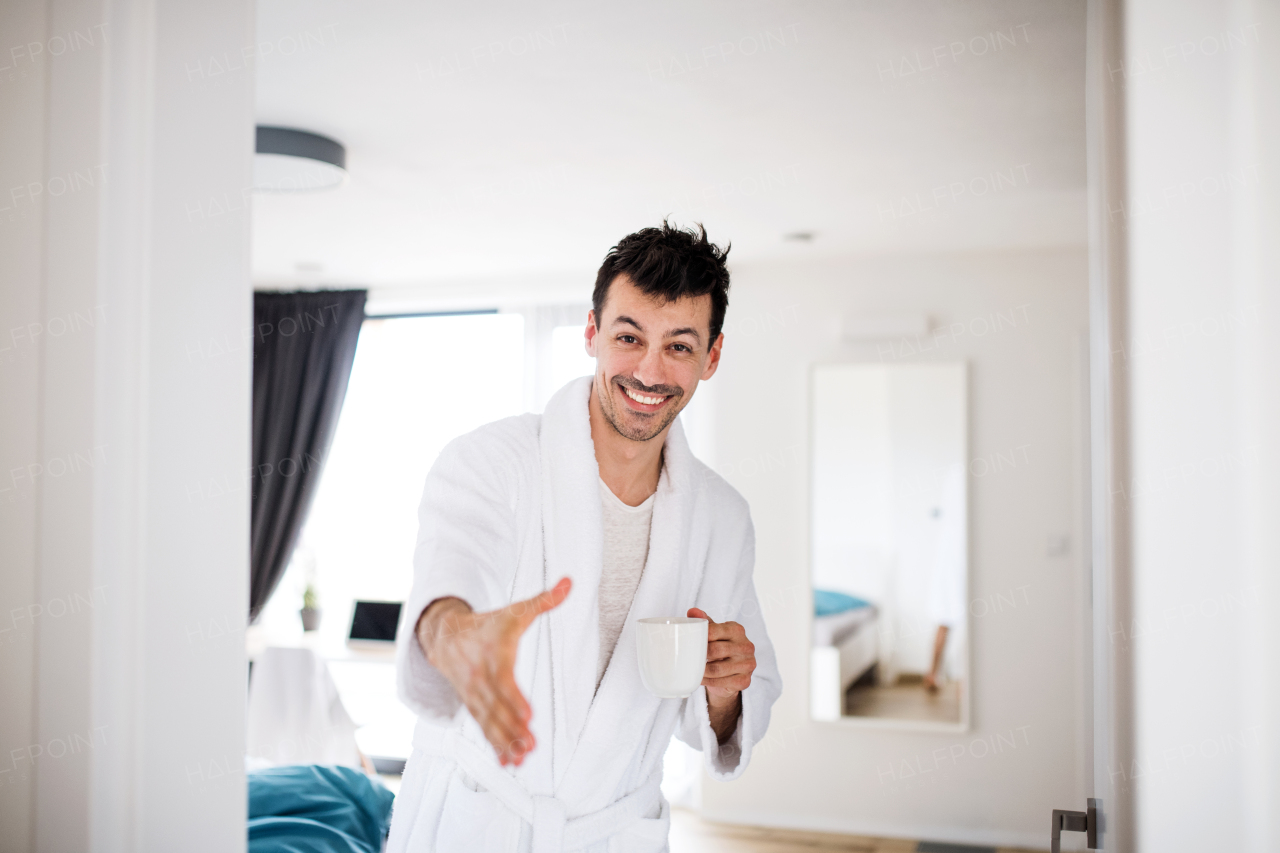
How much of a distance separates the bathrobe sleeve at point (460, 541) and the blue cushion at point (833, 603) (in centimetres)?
286

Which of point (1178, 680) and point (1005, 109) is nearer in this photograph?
point (1178, 680)

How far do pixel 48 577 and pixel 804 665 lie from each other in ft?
12.2

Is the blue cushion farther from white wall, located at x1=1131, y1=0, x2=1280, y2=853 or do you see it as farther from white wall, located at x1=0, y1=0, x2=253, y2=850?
white wall, located at x1=0, y1=0, x2=253, y2=850

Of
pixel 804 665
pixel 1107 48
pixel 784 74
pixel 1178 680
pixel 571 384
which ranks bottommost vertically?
pixel 804 665

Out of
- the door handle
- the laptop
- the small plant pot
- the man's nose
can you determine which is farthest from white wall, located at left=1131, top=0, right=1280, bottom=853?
the small plant pot

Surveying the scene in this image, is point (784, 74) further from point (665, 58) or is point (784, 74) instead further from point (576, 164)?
point (576, 164)

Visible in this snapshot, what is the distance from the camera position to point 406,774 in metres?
1.50

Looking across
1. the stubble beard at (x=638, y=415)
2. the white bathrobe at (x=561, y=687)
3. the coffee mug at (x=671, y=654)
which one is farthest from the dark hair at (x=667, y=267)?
Answer: the coffee mug at (x=671, y=654)

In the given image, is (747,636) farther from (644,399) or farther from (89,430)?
(89,430)

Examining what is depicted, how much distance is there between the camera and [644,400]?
1.51 metres

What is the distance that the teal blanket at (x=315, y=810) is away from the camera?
2436mm

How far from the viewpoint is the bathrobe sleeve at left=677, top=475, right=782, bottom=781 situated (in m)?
1.62

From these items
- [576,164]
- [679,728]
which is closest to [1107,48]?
[679,728]

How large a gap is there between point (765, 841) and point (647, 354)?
317 centimetres
